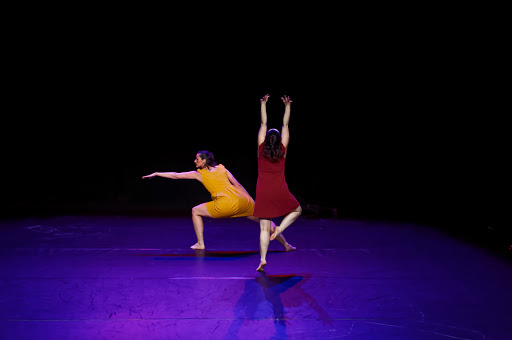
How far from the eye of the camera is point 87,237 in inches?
191

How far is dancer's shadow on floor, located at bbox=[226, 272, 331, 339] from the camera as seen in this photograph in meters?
2.51

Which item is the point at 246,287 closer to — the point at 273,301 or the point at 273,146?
the point at 273,301

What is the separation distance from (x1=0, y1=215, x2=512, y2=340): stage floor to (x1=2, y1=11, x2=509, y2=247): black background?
2157mm

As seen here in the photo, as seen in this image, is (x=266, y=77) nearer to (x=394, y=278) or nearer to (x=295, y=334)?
(x=394, y=278)

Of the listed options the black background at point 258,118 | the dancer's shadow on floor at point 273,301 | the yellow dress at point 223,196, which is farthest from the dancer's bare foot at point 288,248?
the black background at point 258,118

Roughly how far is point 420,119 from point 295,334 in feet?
19.2

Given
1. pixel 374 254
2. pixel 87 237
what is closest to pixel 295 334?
pixel 374 254

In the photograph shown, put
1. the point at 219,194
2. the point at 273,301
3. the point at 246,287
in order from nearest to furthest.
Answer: the point at 273,301 < the point at 246,287 < the point at 219,194

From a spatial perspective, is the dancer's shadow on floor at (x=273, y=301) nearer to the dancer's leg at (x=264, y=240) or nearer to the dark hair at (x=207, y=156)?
the dancer's leg at (x=264, y=240)

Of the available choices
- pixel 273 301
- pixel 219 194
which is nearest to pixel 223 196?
pixel 219 194

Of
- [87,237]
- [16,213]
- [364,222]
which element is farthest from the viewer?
[16,213]

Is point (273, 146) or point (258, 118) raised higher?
point (258, 118)

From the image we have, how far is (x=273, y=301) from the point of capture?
285 centimetres

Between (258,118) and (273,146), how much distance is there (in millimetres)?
3954
